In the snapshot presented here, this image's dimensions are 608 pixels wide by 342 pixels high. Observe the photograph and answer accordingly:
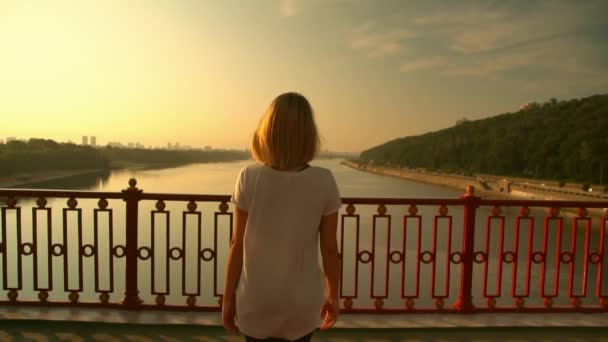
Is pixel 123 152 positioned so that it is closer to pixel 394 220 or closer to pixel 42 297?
pixel 394 220

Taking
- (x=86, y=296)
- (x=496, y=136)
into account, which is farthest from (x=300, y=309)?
(x=496, y=136)

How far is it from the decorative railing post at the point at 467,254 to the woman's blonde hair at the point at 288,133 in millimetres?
1839

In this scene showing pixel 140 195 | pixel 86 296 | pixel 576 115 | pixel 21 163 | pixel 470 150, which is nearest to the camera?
pixel 140 195

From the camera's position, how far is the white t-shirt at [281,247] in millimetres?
1094

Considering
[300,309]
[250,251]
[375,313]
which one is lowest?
[375,313]

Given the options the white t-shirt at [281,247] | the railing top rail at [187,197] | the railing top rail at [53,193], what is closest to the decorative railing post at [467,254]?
the railing top rail at [187,197]

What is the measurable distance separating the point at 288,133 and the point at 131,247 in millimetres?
2050

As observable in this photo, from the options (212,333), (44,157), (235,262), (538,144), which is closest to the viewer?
(235,262)

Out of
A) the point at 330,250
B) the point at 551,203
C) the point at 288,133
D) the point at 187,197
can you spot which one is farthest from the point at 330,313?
the point at 551,203

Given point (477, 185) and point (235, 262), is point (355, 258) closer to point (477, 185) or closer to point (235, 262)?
point (235, 262)

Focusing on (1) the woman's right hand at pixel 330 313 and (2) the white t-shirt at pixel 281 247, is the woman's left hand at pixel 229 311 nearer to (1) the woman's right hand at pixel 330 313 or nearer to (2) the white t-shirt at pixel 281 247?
(2) the white t-shirt at pixel 281 247

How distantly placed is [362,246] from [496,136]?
5110 cm

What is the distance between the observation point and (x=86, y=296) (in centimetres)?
948

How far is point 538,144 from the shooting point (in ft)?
166
